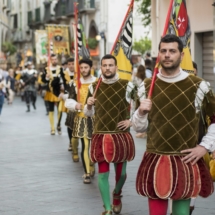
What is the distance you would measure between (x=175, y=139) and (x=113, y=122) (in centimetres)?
259

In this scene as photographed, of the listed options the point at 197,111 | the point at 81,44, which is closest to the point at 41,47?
the point at 81,44

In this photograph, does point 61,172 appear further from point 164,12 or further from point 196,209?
point 164,12

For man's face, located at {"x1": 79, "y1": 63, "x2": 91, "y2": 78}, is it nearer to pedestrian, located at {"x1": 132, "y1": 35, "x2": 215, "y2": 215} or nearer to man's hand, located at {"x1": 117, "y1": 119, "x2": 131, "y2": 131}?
man's hand, located at {"x1": 117, "y1": 119, "x2": 131, "y2": 131}

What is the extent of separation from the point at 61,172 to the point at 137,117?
6078 mm

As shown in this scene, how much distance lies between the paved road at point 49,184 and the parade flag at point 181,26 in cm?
175

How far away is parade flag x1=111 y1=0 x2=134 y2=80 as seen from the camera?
9.29 m

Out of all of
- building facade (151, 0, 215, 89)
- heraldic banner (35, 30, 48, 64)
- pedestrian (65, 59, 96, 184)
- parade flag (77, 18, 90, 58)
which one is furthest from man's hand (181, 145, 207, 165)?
heraldic banner (35, 30, 48, 64)

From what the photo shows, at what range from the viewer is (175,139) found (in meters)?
5.89

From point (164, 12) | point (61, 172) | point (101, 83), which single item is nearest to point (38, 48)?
point (164, 12)

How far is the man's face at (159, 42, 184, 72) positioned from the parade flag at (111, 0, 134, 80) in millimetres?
3540

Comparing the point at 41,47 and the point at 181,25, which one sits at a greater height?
the point at 181,25

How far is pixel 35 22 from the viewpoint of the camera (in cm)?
6894

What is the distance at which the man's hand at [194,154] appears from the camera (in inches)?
231

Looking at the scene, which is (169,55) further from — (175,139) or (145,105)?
(175,139)
